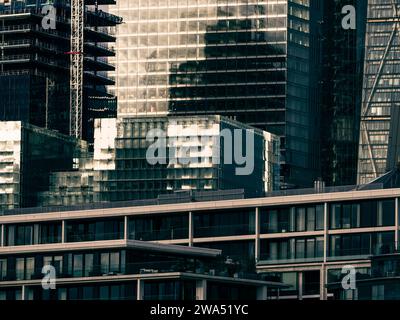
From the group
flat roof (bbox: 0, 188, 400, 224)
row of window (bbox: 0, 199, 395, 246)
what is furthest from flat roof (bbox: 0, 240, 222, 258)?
row of window (bbox: 0, 199, 395, 246)

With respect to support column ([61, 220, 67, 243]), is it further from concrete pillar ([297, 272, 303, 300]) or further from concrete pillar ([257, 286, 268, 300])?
concrete pillar ([257, 286, 268, 300])

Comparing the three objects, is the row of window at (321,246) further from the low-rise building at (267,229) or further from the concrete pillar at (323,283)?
the concrete pillar at (323,283)

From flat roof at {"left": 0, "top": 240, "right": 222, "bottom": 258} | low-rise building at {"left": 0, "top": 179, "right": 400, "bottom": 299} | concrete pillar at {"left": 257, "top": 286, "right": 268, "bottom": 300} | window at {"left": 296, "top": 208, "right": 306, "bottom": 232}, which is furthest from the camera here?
window at {"left": 296, "top": 208, "right": 306, "bottom": 232}

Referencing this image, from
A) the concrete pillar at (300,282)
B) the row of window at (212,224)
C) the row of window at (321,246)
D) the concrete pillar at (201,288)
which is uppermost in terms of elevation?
the row of window at (212,224)

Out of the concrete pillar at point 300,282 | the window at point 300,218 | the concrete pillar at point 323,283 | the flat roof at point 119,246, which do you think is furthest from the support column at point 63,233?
the concrete pillar at point 323,283

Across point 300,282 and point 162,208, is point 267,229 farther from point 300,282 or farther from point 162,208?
point 162,208

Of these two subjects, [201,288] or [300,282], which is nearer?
[201,288]

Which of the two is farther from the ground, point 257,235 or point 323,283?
point 257,235

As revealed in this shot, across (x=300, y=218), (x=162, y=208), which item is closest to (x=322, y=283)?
(x=300, y=218)

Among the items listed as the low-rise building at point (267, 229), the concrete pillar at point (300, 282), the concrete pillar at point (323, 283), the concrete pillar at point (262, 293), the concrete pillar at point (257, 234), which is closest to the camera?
the concrete pillar at point (262, 293)

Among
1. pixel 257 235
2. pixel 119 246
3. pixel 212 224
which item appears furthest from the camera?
pixel 212 224

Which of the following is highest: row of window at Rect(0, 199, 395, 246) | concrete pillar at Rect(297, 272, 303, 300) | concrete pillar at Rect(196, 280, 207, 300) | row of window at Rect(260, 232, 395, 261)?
row of window at Rect(0, 199, 395, 246)
